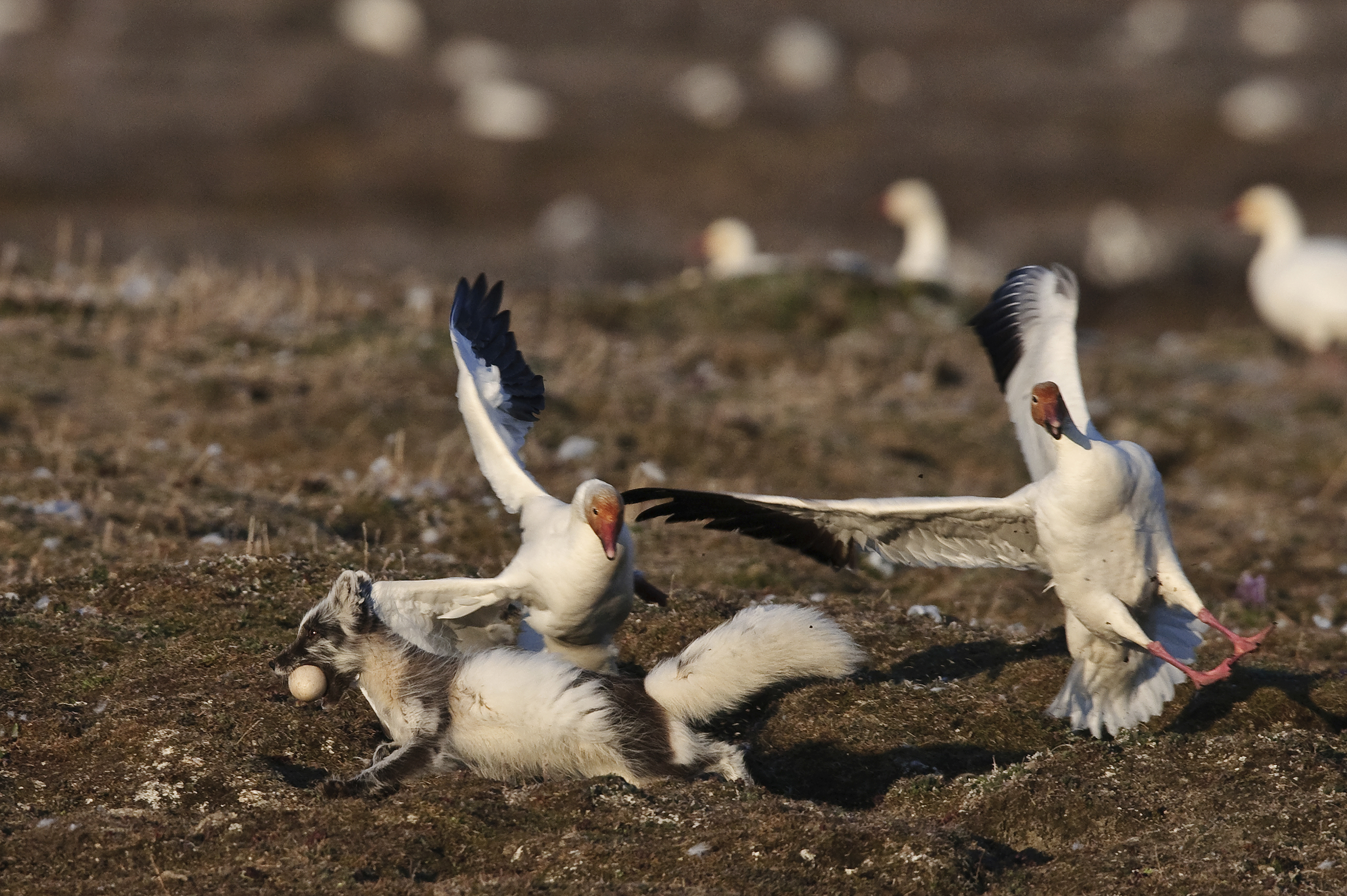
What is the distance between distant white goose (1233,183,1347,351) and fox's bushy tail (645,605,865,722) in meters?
15.1

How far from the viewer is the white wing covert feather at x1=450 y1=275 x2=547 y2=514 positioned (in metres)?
9.23

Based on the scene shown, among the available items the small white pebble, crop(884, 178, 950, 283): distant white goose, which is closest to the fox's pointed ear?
the small white pebble

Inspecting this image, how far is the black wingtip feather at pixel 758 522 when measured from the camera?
850cm

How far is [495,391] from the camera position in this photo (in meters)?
9.72

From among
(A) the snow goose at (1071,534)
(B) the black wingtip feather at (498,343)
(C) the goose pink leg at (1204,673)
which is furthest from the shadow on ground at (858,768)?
(B) the black wingtip feather at (498,343)

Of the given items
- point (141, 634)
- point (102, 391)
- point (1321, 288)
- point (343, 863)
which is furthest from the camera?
point (1321, 288)

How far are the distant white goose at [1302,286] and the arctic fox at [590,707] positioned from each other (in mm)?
Answer: 15113

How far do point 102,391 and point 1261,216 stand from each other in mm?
16948

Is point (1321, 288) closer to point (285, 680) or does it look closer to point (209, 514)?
point (209, 514)

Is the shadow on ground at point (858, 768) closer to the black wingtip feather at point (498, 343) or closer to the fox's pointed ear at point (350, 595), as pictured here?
the fox's pointed ear at point (350, 595)

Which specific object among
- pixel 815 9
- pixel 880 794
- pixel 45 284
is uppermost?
pixel 815 9

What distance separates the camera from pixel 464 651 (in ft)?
28.0

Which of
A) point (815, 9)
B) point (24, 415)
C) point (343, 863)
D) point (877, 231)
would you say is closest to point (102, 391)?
point (24, 415)

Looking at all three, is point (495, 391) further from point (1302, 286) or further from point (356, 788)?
point (1302, 286)
